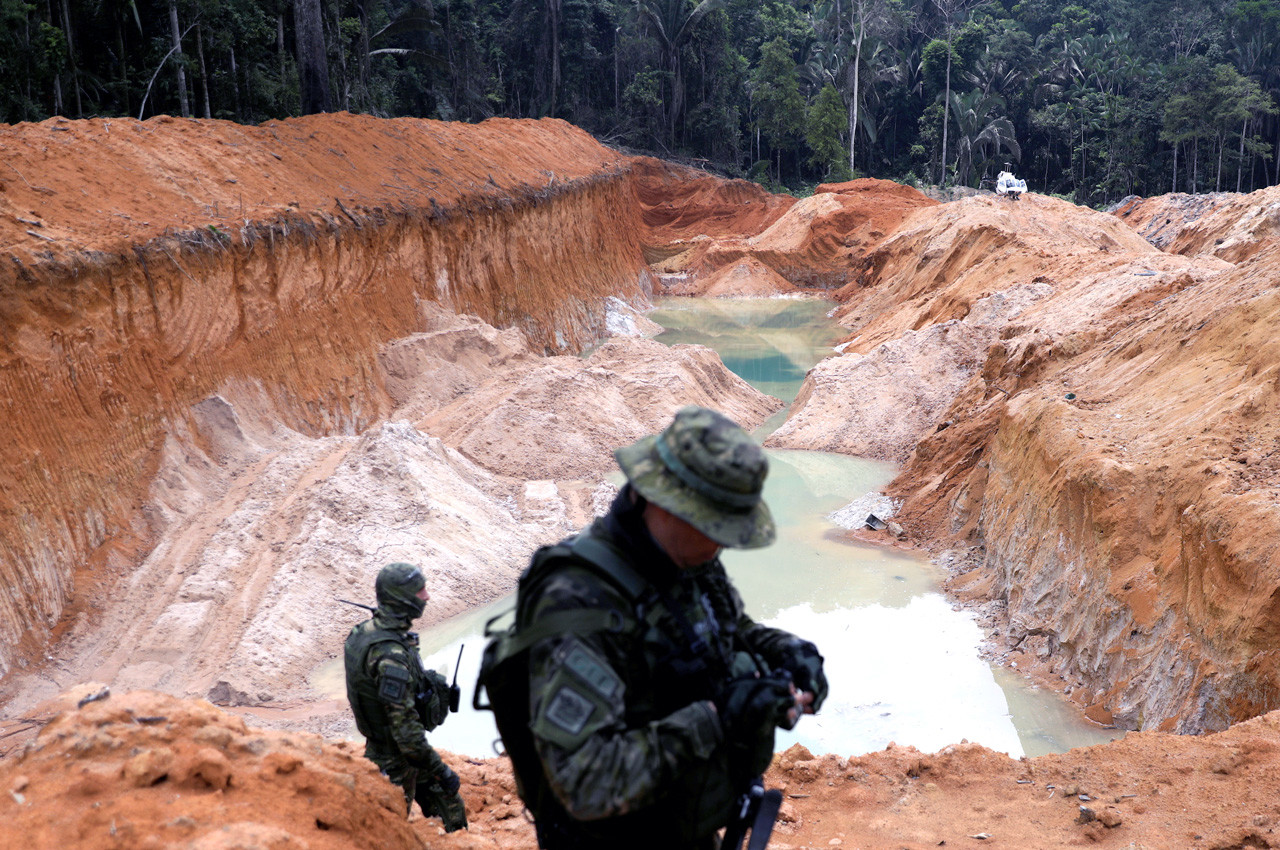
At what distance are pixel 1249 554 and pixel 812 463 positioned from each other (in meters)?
9.29

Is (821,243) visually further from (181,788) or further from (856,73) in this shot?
(181,788)

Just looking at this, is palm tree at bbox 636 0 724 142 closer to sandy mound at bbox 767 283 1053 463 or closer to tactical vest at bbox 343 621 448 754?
sandy mound at bbox 767 283 1053 463

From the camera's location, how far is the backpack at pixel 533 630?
2.11 metres

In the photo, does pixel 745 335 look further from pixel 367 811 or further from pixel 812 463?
pixel 367 811

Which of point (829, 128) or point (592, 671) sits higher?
point (829, 128)

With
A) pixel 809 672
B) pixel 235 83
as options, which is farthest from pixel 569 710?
pixel 235 83

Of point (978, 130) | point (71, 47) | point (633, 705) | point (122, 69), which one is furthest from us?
point (978, 130)

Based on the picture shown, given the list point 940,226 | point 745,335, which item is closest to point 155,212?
point 745,335

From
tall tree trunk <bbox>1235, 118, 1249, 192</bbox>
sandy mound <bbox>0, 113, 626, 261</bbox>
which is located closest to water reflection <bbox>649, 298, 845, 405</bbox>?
sandy mound <bbox>0, 113, 626, 261</bbox>

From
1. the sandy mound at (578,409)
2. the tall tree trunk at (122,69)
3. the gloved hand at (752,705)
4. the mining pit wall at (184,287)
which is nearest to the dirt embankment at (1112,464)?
the sandy mound at (578,409)

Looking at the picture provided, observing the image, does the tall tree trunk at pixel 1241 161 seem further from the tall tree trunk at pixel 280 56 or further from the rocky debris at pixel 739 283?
the tall tree trunk at pixel 280 56

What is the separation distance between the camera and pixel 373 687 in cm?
440

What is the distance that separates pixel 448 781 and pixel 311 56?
706 inches

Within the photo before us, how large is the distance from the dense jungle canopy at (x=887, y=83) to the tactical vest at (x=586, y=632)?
1227 inches
